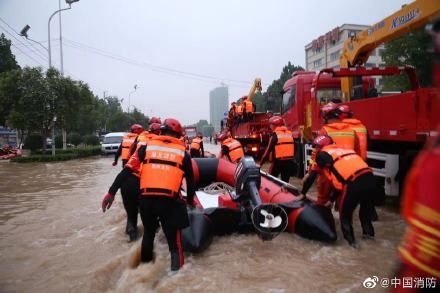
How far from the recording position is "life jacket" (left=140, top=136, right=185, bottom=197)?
361 centimetres

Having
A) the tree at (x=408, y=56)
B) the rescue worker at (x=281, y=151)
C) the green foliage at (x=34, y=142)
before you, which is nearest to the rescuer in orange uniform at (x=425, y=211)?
the rescue worker at (x=281, y=151)

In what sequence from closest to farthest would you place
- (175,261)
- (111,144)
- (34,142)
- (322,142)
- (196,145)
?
(175,261) → (322,142) → (196,145) → (34,142) → (111,144)

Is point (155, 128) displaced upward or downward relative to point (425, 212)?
upward

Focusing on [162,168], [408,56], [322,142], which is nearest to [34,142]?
[408,56]

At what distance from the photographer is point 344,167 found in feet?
13.4

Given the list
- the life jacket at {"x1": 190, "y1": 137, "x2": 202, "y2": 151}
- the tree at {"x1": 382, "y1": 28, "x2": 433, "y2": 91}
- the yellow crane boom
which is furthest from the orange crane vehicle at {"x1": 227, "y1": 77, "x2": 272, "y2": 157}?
the tree at {"x1": 382, "y1": 28, "x2": 433, "y2": 91}

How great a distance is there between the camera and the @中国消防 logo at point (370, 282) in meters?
3.48

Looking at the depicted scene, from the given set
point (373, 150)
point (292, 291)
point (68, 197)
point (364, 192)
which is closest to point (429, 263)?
point (292, 291)

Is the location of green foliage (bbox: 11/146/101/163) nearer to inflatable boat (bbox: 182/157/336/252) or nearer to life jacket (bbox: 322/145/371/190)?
inflatable boat (bbox: 182/157/336/252)

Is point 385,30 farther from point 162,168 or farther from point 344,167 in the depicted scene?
point 162,168

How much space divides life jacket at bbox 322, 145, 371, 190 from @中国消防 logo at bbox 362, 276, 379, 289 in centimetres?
96

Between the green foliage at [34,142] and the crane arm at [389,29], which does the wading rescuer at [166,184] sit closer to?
the crane arm at [389,29]

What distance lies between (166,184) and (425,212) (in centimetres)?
268

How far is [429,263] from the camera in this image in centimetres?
118
